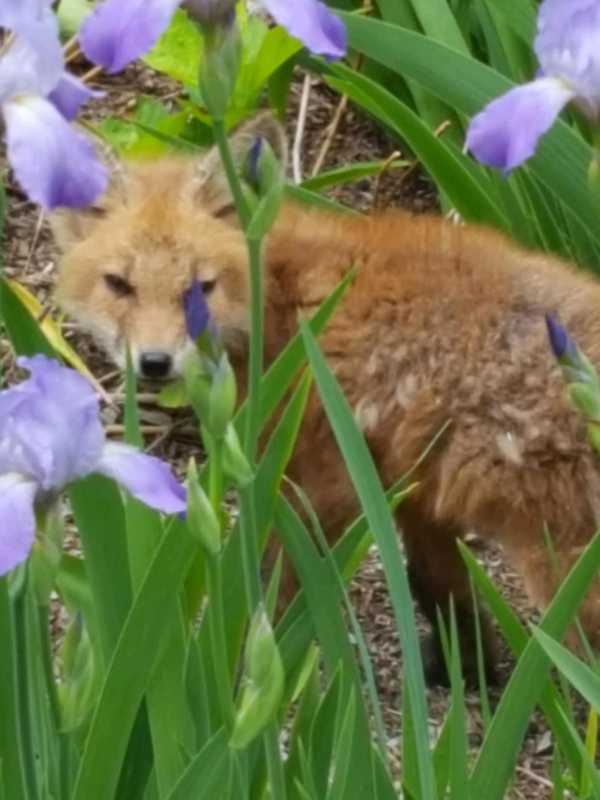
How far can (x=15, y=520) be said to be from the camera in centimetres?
138

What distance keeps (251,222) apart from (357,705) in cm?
62

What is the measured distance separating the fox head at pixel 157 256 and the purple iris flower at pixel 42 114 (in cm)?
178

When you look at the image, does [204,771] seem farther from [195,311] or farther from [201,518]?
[195,311]

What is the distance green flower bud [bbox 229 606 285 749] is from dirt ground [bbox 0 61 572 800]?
166cm

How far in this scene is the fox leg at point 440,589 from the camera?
353 centimetres

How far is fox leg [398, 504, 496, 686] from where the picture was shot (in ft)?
11.6

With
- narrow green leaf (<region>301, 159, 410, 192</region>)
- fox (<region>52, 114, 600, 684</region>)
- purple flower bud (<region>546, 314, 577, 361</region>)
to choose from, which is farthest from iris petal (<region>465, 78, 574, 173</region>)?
narrow green leaf (<region>301, 159, 410, 192</region>)

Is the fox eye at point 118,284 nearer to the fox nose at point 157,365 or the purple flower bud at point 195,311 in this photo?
the fox nose at point 157,365

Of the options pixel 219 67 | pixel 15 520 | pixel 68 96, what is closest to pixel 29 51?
pixel 68 96

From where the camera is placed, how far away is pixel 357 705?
1.90 metres

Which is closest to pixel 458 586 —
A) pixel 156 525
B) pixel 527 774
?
pixel 527 774

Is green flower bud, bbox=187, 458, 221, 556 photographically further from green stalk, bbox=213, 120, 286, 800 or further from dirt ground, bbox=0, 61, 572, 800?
dirt ground, bbox=0, 61, 572, 800

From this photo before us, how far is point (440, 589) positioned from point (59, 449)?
2162mm

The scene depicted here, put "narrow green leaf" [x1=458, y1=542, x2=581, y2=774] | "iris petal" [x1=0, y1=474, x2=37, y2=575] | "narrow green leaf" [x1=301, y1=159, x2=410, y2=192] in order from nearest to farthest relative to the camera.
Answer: "iris petal" [x1=0, y1=474, x2=37, y2=575] < "narrow green leaf" [x1=458, y1=542, x2=581, y2=774] < "narrow green leaf" [x1=301, y1=159, x2=410, y2=192]
